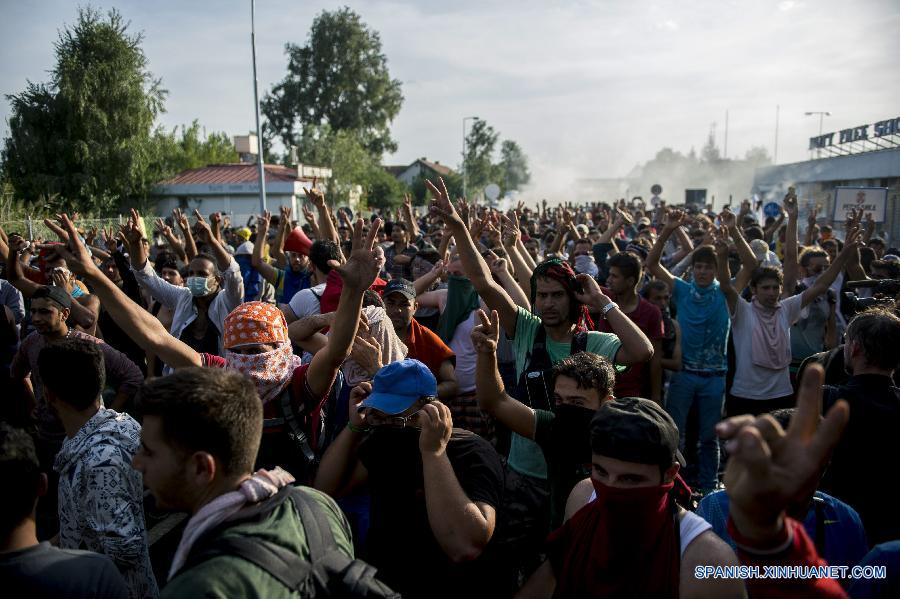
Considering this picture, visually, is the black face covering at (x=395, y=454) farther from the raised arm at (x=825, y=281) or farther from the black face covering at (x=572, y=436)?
the raised arm at (x=825, y=281)

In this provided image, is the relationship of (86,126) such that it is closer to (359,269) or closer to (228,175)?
(228,175)

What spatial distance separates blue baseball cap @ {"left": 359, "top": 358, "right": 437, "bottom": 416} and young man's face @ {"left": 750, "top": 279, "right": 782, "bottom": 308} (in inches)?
150

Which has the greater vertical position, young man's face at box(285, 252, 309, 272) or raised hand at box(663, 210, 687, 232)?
raised hand at box(663, 210, 687, 232)

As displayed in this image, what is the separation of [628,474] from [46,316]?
407 centimetres

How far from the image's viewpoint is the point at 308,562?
5.59ft

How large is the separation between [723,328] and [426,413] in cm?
417

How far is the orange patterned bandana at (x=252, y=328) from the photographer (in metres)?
3.13

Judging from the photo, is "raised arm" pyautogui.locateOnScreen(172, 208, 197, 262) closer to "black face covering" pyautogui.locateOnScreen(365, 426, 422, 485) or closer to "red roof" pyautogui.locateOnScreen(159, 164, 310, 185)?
"black face covering" pyautogui.locateOnScreen(365, 426, 422, 485)

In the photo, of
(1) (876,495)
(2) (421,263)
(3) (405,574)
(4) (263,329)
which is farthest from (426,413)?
(2) (421,263)

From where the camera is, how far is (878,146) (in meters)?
34.7

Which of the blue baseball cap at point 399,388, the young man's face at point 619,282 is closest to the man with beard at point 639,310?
the young man's face at point 619,282

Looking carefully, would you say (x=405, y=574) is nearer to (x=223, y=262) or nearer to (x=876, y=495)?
(x=876, y=495)

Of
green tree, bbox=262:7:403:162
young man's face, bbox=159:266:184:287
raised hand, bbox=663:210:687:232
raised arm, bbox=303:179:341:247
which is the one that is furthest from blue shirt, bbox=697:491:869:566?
green tree, bbox=262:7:403:162

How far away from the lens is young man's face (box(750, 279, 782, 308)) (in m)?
5.48
